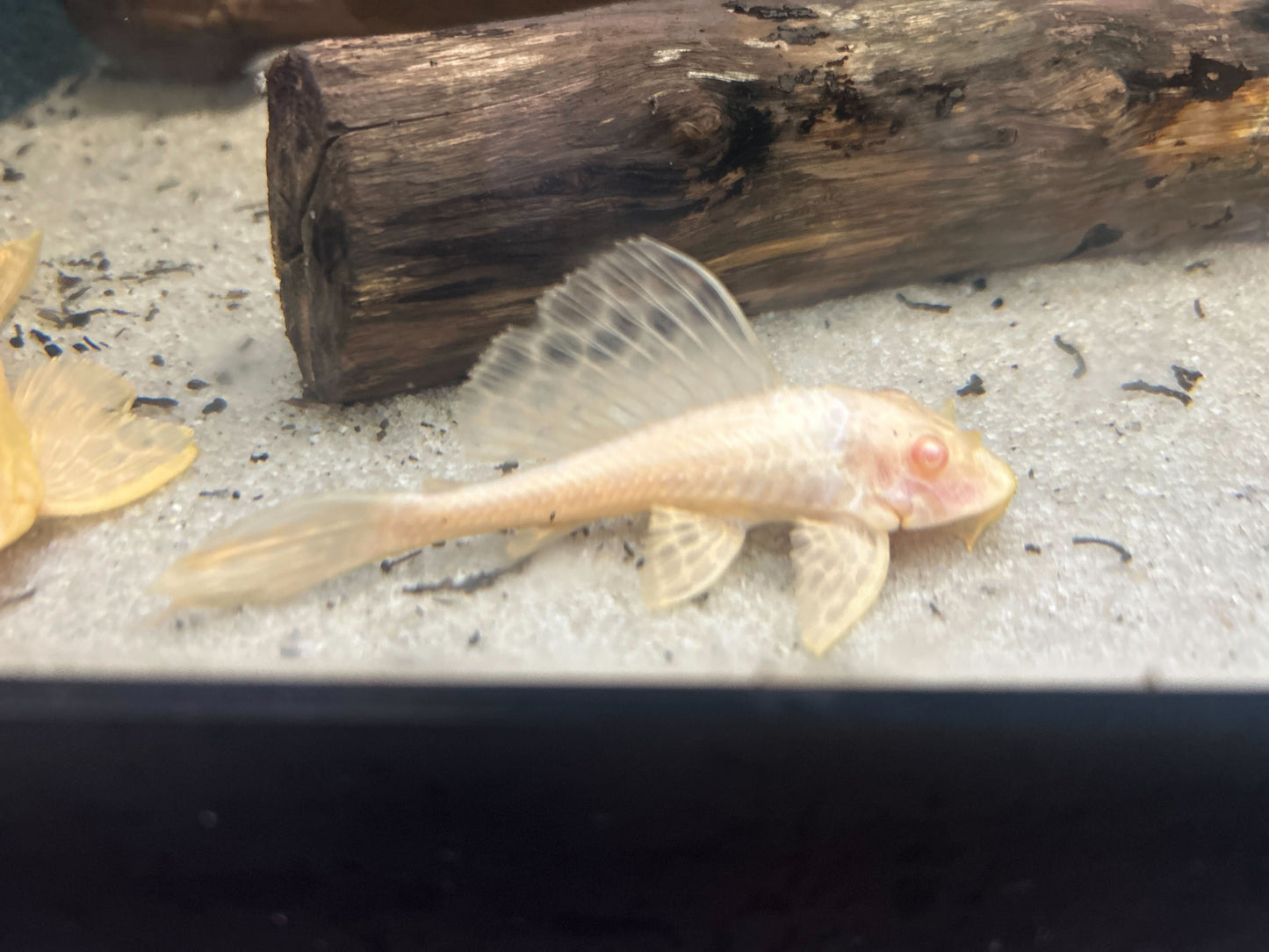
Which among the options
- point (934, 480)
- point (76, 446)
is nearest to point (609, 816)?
point (934, 480)

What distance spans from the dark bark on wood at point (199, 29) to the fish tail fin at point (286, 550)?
2.61 m

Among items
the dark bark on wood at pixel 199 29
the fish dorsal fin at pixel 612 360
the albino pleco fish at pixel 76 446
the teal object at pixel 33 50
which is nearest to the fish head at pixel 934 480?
the fish dorsal fin at pixel 612 360

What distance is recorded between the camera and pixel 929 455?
1.59m

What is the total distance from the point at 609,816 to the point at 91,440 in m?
1.53

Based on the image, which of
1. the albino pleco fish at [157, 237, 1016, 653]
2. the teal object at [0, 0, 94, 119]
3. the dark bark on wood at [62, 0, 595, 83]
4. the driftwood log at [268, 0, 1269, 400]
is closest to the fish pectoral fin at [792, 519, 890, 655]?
the albino pleco fish at [157, 237, 1016, 653]

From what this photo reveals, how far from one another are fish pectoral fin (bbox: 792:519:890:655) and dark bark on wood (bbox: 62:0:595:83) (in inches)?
117

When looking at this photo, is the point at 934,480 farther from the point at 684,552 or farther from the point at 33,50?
the point at 33,50

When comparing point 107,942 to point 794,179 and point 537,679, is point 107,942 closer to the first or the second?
point 537,679

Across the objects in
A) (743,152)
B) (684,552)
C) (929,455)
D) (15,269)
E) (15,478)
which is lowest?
(684,552)

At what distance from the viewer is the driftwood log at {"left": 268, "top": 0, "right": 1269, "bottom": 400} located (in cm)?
193

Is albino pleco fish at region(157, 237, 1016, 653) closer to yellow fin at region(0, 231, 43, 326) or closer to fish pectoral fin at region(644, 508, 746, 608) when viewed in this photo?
fish pectoral fin at region(644, 508, 746, 608)

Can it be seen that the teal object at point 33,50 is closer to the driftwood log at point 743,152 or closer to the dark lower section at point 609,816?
the driftwood log at point 743,152

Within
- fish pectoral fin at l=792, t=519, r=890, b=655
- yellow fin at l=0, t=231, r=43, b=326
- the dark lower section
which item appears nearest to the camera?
the dark lower section

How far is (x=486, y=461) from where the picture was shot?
6.31 ft
